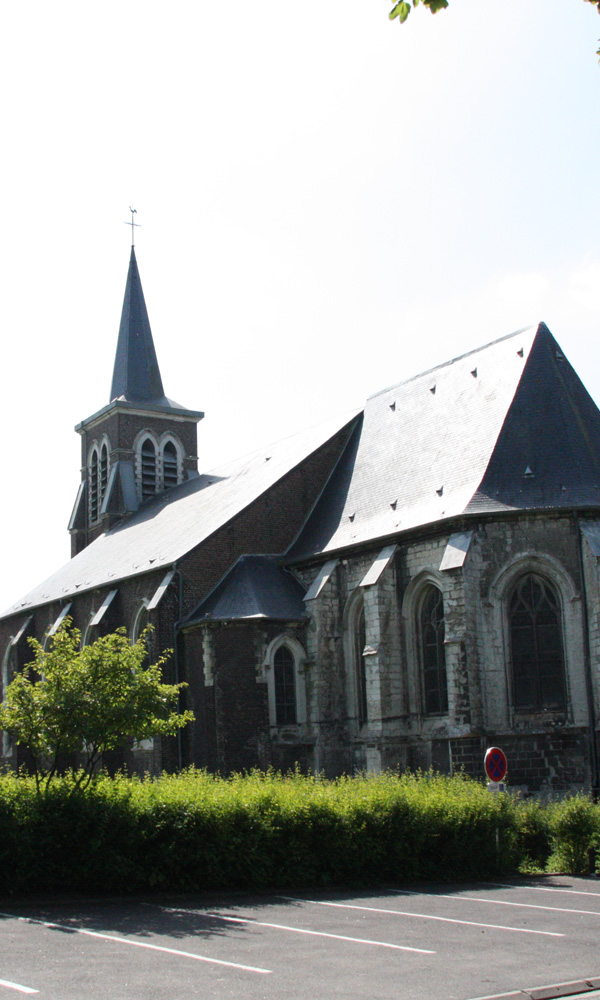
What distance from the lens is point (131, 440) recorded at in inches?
1657

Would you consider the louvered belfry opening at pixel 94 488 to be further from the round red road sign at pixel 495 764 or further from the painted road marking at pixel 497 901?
the painted road marking at pixel 497 901

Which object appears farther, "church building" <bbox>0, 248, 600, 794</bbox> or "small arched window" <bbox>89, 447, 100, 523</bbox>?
"small arched window" <bbox>89, 447, 100, 523</bbox>

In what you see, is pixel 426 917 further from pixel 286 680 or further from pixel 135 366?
pixel 135 366

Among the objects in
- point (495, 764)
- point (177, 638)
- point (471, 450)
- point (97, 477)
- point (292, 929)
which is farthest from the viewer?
point (97, 477)

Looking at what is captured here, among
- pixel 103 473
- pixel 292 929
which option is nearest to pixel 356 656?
pixel 292 929

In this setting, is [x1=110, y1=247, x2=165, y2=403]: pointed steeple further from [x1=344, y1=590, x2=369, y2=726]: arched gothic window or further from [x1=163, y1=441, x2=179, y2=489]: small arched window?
[x1=344, y1=590, x2=369, y2=726]: arched gothic window

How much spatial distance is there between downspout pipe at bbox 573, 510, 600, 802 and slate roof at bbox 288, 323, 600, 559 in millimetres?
988

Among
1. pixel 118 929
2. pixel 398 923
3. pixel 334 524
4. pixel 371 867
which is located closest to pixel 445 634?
pixel 334 524

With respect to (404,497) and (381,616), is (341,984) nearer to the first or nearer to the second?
(381,616)

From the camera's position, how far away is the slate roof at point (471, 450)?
2314 cm

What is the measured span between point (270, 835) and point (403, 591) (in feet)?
32.8

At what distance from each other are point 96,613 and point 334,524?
340 inches

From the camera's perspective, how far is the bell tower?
4150cm

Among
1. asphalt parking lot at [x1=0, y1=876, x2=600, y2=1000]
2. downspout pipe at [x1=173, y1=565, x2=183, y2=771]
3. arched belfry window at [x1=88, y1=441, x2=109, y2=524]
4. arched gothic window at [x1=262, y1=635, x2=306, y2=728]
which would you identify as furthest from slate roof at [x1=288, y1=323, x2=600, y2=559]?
arched belfry window at [x1=88, y1=441, x2=109, y2=524]
